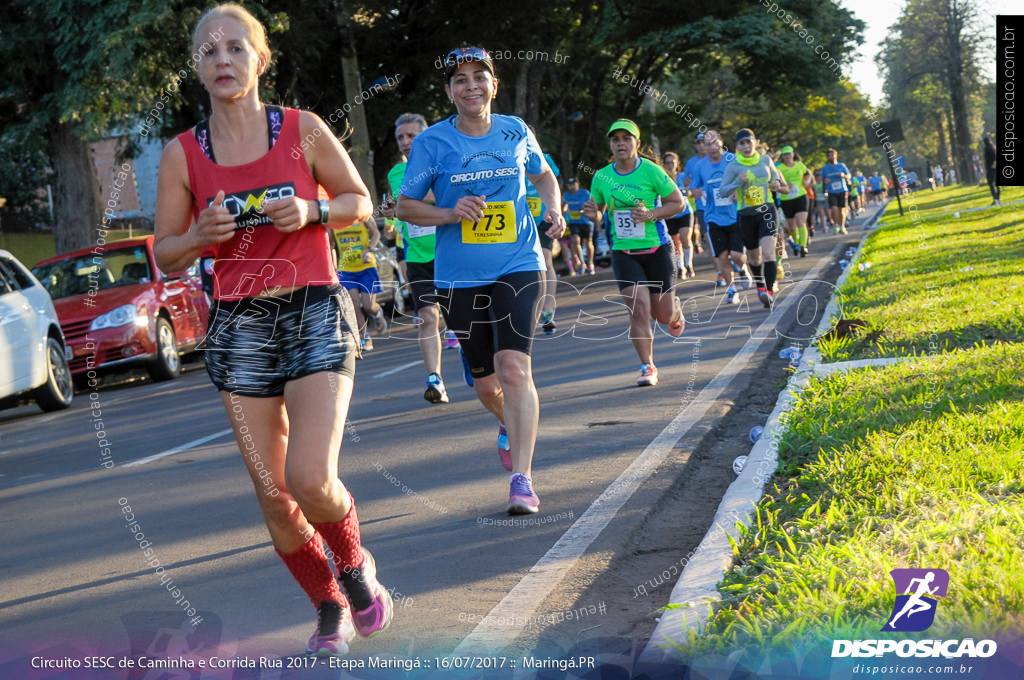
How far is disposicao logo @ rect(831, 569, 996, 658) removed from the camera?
326 centimetres

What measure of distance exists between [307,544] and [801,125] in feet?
153

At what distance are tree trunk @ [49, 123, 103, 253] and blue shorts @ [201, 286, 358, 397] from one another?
18.6 meters

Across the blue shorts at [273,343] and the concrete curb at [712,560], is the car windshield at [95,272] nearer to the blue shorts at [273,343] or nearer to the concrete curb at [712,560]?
the concrete curb at [712,560]

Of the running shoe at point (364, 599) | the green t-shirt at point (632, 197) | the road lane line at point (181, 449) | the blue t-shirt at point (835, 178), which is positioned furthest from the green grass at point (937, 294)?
the blue t-shirt at point (835, 178)

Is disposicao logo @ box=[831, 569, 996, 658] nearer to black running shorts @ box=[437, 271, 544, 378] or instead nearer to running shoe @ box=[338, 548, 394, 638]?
running shoe @ box=[338, 548, 394, 638]

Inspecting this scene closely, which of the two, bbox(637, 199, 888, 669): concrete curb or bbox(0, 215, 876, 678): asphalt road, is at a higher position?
bbox(637, 199, 888, 669): concrete curb

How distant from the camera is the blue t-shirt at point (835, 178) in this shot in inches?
1116

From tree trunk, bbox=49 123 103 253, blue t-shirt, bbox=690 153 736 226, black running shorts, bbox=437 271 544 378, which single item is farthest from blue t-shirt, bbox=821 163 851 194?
black running shorts, bbox=437 271 544 378

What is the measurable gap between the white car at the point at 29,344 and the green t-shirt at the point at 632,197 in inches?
238

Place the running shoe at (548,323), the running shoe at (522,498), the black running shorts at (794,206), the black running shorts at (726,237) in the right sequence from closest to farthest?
1. the running shoe at (522,498)
2. the running shoe at (548,323)
3. the black running shorts at (726,237)
4. the black running shorts at (794,206)

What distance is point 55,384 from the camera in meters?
13.3

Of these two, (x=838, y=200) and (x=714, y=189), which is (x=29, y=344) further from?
(x=838, y=200)

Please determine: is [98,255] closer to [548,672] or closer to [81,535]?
[81,535]

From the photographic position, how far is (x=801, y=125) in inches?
1900
